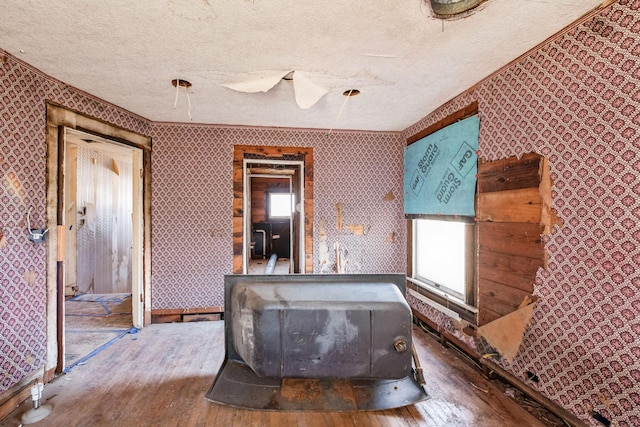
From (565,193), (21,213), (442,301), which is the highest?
(565,193)

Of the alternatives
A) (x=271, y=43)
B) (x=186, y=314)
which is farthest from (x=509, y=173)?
(x=186, y=314)

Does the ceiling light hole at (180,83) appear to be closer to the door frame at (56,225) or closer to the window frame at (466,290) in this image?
the door frame at (56,225)

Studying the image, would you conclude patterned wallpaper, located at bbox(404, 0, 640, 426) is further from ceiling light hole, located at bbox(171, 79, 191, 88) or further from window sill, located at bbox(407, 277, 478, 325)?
ceiling light hole, located at bbox(171, 79, 191, 88)

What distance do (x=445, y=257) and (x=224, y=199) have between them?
2718 millimetres

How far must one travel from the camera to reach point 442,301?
3102 mm

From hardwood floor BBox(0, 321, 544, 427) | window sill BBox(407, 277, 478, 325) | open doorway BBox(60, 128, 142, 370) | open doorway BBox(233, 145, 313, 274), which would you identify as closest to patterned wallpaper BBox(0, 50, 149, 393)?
hardwood floor BBox(0, 321, 544, 427)

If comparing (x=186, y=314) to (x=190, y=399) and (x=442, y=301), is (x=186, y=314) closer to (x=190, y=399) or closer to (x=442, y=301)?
(x=190, y=399)

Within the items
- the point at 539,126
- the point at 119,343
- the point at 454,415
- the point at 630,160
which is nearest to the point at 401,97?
the point at 539,126

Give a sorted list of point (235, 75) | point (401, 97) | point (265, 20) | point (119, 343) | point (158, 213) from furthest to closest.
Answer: point (158, 213)
point (119, 343)
point (401, 97)
point (235, 75)
point (265, 20)

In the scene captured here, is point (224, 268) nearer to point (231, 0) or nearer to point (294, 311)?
point (294, 311)

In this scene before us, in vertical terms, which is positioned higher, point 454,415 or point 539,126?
point 539,126

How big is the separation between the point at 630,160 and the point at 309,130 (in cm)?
312

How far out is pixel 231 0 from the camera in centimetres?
155

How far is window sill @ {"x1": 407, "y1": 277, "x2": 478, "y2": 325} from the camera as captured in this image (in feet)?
8.87
